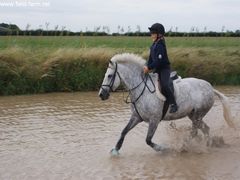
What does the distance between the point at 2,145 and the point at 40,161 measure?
136 cm

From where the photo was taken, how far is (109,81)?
26.2 ft

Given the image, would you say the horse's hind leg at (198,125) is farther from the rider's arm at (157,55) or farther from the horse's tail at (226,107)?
the rider's arm at (157,55)

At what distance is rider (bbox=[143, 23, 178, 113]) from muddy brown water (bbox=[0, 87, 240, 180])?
1.13 m

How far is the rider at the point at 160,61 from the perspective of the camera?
7.93 meters

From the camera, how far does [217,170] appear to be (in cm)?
729

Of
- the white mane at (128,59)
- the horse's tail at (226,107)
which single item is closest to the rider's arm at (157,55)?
the white mane at (128,59)

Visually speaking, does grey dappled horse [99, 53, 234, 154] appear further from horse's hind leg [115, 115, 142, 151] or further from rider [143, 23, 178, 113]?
rider [143, 23, 178, 113]

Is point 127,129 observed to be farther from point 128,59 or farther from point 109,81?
point 128,59

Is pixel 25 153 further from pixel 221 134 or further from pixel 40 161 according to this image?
pixel 221 134

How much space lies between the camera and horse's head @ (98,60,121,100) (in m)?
7.93

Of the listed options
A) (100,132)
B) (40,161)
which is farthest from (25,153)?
(100,132)

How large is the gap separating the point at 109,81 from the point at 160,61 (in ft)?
3.09

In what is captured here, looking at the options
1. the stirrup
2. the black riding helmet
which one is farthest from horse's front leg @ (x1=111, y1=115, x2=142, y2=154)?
the black riding helmet

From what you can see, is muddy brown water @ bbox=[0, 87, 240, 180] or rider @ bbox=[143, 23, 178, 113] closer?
muddy brown water @ bbox=[0, 87, 240, 180]
